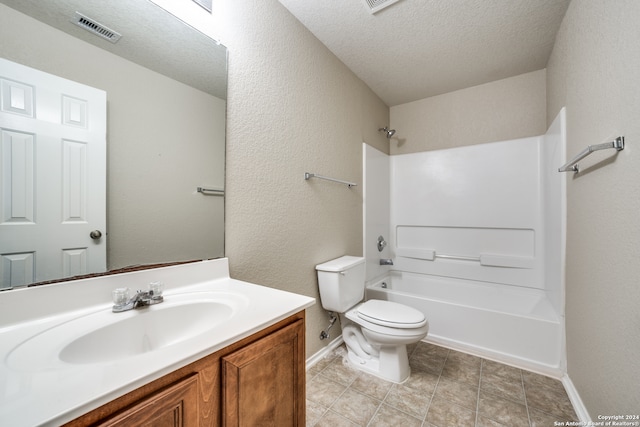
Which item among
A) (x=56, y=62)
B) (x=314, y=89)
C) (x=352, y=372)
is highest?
(x=314, y=89)

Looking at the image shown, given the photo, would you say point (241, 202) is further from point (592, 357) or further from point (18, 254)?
point (592, 357)

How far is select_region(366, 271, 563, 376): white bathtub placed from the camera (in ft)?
5.53

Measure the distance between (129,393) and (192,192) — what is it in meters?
0.82

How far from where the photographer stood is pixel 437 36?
5.94 feet

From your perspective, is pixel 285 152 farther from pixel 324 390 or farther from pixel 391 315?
pixel 324 390

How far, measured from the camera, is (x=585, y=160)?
51.6 inches

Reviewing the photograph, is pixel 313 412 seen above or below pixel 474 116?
below

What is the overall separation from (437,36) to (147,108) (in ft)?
6.29

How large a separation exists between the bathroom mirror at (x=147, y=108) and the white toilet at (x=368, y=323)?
0.88 metres

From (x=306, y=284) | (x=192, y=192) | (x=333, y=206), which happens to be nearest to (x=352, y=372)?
(x=306, y=284)

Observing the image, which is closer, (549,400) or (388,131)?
(549,400)

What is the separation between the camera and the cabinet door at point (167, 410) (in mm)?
483

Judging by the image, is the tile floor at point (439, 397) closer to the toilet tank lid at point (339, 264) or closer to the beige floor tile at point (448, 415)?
the beige floor tile at point (448, 415)

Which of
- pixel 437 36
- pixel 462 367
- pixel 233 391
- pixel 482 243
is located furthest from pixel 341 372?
pixel 437 36
